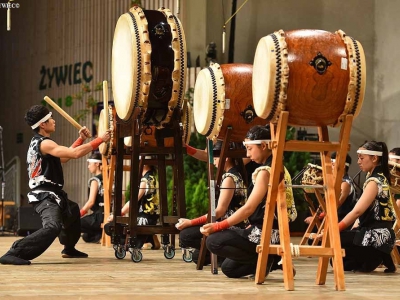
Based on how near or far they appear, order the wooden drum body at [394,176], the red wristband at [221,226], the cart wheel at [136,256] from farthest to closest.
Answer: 1. the wooden drum body at [394,176]
2. the cart wheel at [136,256]
3. the red wristband at [221,226]

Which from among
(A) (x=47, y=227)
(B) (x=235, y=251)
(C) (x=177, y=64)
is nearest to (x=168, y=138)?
(C) (x=177, y=64)

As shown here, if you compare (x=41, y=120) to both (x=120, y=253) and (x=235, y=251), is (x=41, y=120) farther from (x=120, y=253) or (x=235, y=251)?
(x=235, y=251)

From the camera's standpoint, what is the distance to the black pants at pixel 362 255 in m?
5.82

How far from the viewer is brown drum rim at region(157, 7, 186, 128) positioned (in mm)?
5887

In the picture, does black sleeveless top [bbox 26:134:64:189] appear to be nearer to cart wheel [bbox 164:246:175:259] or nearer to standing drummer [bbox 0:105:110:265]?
standing drummer [bbox 0:105:110:265]

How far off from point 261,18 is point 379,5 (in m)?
1.61

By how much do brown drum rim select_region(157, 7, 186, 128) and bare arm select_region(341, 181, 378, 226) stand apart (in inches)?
54.9

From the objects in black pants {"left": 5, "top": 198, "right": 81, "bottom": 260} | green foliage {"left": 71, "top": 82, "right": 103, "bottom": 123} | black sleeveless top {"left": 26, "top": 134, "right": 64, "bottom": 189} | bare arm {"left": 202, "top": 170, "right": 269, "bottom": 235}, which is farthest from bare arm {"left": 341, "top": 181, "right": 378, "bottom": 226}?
green foliage {"left": 71, "top": 82, "right": 103, "bottom": 123}

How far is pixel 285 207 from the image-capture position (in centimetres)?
464

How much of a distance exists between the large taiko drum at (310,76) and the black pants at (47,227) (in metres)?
2.16

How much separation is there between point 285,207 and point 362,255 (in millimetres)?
1410

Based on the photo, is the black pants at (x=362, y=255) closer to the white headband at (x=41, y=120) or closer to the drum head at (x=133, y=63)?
the drum head at (x=133, y=63)

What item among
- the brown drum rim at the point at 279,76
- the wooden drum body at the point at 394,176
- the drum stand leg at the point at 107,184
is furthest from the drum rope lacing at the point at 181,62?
the drum stand leg at the point at 107,184

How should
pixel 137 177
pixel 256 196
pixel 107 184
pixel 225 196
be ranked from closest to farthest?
1. pixel 256 196
2. pixel 225 196
3. pixel 137 177
4. pixel 107 184
